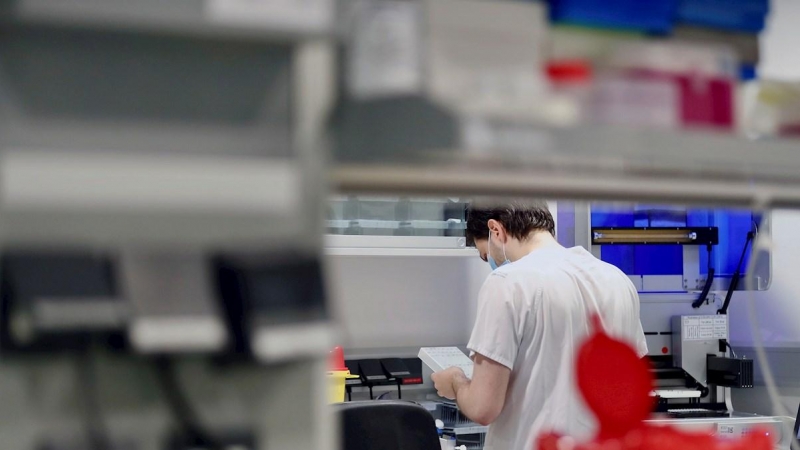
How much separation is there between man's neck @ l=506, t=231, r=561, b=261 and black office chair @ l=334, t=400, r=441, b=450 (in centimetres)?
54

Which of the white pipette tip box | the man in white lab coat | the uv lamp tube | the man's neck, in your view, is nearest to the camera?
the man in white lab coat

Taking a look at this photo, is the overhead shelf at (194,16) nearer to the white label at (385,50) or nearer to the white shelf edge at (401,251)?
the white label at (385,50)

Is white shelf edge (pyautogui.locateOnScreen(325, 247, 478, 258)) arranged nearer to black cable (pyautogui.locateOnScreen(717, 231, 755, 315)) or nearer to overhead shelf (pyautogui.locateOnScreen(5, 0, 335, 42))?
black cable (pyautogui.locateOnScreen(717, 231, 755, 315))

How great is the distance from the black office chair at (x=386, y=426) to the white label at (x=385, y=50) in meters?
1.56

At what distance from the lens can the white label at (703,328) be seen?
3.25 meters

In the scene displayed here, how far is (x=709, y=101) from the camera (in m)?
0.75

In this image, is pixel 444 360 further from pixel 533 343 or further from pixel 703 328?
pixel 703 328

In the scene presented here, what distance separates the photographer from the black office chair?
6.89ft

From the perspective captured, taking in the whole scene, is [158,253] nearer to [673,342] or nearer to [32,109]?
[32,109]

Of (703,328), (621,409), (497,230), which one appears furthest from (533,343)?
(703,328)

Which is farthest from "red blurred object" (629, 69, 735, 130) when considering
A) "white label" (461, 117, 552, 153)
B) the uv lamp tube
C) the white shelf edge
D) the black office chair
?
the uv lamp tube

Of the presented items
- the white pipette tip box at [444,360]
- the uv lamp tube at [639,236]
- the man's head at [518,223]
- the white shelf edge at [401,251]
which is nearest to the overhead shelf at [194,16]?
the man's head at [518,223]

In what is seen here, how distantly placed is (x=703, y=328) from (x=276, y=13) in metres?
3.04

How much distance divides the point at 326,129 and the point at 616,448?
0.38 metres
